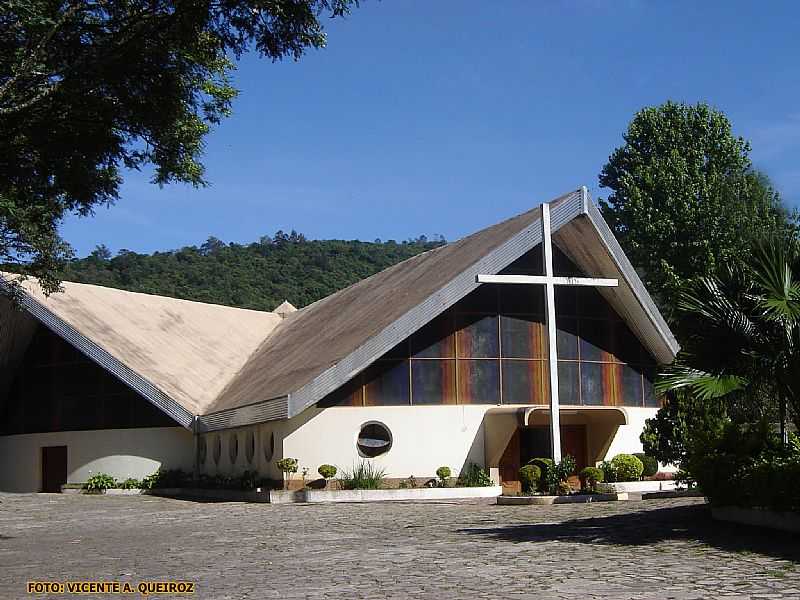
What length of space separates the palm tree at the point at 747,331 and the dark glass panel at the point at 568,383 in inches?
655

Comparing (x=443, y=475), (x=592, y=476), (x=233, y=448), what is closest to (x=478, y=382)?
(x=443, y=475)

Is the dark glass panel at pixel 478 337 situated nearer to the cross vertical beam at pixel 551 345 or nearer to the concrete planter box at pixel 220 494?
the cross vertical beam at pixel 551 345

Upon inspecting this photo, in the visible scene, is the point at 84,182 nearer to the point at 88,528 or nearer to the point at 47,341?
the point at 88,528

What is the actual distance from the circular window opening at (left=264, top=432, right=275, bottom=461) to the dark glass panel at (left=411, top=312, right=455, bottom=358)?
4785mm

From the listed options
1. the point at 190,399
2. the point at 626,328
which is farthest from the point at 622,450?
the point at 190,399

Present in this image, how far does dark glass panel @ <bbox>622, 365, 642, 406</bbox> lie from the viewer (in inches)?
1302

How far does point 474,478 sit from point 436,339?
4201mm

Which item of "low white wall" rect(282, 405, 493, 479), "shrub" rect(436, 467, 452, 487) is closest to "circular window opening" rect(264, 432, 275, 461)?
"low white wall" rect(282, 405, 493, 479)

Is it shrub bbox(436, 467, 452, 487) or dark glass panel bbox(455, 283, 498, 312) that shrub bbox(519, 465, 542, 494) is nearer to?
shrub bbox(436, 467, 452, 487)

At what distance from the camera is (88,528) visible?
21203mm

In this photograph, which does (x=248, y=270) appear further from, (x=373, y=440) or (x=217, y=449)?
(x=373, y=440)

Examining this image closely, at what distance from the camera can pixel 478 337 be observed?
31.2m

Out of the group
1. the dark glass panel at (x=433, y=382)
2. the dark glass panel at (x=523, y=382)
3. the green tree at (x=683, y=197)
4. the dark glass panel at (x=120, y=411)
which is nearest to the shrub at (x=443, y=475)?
the dark glass panel at (x=433, y=382)

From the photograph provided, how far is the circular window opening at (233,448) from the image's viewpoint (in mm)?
33031
